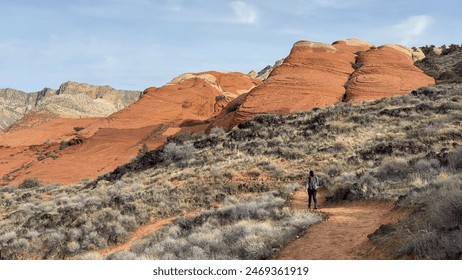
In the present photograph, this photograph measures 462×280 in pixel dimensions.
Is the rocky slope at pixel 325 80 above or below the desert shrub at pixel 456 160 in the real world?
above

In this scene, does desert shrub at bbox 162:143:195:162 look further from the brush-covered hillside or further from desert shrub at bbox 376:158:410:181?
desert shrub at bbox 376:158:410:181

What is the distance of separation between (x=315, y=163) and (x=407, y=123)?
27.6 ft

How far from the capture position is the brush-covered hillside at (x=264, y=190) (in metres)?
9.91

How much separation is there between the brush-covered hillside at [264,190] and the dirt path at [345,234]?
11.9 inches

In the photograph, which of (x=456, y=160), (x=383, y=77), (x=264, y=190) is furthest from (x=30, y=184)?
(x=383, y=77)

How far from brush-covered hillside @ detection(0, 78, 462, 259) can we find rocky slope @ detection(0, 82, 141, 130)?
65861 mm

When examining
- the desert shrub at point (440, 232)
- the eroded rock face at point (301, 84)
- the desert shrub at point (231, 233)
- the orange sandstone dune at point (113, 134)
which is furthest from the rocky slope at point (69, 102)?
the desert shrub at point (440, 232)

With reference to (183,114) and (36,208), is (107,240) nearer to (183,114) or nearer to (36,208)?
(36,208)

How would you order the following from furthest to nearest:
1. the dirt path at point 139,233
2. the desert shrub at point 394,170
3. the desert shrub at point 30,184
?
the desert shrub at point 30,184 → the desert shrub at point 394,170 → the dirt path at point 139,233

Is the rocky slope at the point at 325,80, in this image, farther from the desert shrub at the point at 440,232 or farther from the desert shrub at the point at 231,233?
the desert shrub at the point at 440,232

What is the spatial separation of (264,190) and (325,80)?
2262 centimetres

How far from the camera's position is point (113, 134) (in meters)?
47.9

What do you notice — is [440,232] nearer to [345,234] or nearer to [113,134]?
[345,234]

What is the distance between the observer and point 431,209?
26.7 ft
